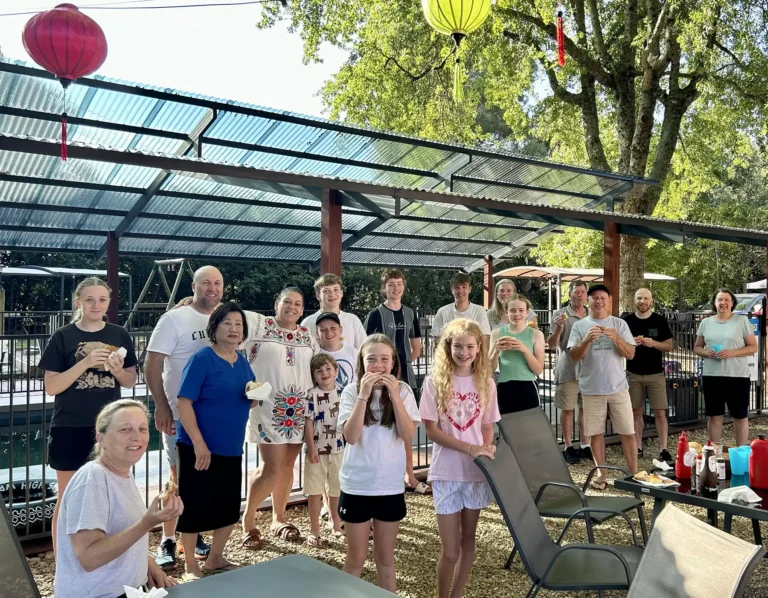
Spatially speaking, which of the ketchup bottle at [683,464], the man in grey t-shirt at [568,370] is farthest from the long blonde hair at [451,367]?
the man in grey t-shirt at [568,370]

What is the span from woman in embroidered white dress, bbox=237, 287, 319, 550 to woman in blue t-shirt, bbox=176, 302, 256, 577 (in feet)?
1.96

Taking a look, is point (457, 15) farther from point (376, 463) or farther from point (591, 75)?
point (591, 75)

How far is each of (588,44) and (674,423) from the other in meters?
10.8

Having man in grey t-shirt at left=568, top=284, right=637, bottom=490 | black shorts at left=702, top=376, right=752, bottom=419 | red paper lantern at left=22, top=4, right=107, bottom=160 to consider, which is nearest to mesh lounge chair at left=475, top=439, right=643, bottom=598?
man in grey t-shirt at left=568, top=284, right=637, bottom=490

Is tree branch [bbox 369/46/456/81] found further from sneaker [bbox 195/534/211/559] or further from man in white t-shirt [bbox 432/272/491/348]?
sneaker [bbox 195/534/211/559]

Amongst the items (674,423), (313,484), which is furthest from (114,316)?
(674,423)

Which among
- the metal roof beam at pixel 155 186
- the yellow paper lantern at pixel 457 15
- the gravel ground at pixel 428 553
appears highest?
the yellow paper lantern at pixel 457 15

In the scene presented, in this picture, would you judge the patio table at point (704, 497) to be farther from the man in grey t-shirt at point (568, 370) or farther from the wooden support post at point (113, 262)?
the wooden support post at point (113, 262)

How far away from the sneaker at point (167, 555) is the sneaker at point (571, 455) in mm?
4778

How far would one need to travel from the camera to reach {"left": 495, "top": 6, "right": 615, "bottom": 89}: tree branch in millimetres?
15625

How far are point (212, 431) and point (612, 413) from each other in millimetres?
4390

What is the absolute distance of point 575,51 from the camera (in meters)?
15.6

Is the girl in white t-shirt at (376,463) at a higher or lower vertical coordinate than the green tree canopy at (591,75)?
lower

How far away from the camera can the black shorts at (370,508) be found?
3.56 meters
